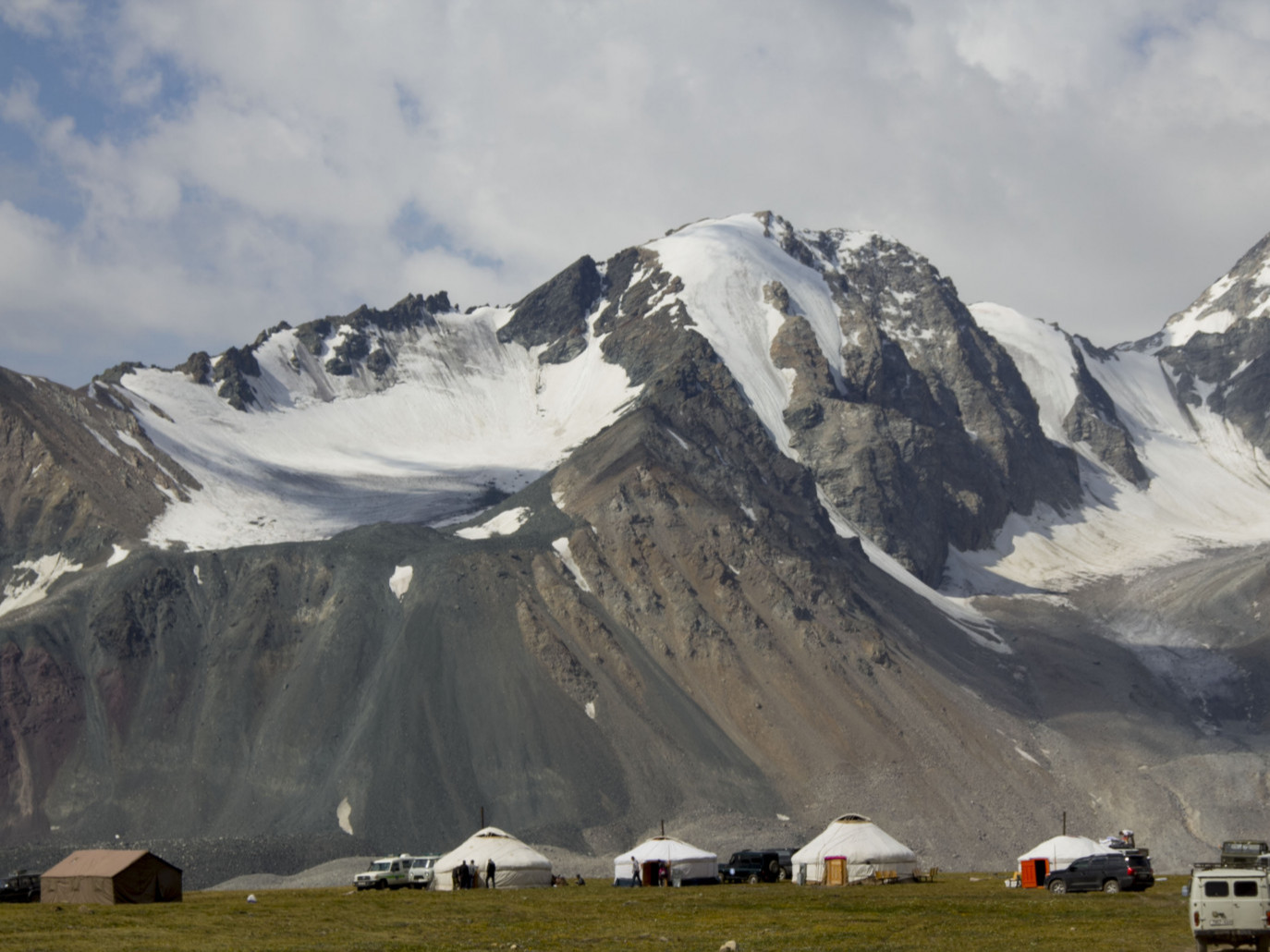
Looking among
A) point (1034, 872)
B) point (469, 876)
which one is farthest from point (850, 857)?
point (469, 876)

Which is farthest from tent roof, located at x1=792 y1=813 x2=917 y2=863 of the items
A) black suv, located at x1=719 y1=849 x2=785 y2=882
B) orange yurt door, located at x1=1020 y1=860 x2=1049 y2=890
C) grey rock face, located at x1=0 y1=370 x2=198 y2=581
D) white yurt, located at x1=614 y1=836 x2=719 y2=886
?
grey rock face, located at x1=0 y1=370 x2=198 y2=581

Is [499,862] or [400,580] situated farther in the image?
[400,580]

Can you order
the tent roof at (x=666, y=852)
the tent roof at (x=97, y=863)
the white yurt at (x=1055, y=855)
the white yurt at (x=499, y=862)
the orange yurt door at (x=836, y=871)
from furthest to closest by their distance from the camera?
the tent roof at (x=666, y=852), the orange yurt door at (x=836, y=871), the white yurt at (x=499, y=862), the white yurt at (x=1055, y=855), the tent roof at (x=97, y=863)

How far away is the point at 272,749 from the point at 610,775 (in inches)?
957

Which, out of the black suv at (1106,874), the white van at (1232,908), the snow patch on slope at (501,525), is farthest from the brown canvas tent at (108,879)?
the snow patch on slope at (501,525)

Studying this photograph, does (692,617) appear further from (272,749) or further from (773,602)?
(272,749)

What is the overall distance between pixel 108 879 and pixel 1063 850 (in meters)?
38.6

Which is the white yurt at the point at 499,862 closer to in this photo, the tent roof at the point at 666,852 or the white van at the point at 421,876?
the white van at the point at 421,876

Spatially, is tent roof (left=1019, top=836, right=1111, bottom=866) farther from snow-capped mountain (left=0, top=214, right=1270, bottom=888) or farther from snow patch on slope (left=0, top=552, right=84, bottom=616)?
snow patch on slope (left=0, top=552, right=84, bottom=616)

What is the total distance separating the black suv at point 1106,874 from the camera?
54000mm

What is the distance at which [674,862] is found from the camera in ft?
219

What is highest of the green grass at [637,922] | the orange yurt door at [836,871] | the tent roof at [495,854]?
the tent roof at [495,854]

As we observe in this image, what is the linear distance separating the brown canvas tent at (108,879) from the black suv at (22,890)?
6.62 ft

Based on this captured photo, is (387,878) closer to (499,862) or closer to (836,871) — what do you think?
(499,862)
